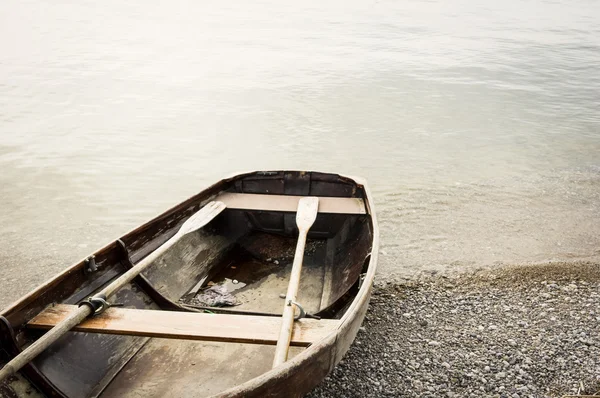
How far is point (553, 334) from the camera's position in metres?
4.48

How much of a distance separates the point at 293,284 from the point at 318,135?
9352 millimetres

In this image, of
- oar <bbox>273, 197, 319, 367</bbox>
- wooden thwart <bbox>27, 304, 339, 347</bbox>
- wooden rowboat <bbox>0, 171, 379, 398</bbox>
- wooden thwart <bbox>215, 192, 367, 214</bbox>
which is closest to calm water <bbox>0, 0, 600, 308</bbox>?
wooden thwart <bbox>215, 192, 367, 214</bbox>

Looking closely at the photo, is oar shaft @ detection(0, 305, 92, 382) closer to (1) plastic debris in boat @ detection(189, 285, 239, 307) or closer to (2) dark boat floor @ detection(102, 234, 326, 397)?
(2) dark boat floor @ detection(102, 234, 326, 397)

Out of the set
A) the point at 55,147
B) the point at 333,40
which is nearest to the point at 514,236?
the point at 55,147

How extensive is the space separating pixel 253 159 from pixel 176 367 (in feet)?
26.1

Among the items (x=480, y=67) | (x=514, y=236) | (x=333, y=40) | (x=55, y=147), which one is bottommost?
(x=514, y=236)

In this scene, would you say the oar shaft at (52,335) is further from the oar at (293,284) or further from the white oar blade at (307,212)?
the white oar blade at (307,212)

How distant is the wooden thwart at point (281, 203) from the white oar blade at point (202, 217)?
0.25m

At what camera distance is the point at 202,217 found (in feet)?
16.9

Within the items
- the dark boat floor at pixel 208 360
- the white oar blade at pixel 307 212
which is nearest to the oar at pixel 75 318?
the dark boat floor at pixel 208 360

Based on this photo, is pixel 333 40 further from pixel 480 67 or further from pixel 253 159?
pixel 253 159

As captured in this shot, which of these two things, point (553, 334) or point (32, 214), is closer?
point (553, 334)

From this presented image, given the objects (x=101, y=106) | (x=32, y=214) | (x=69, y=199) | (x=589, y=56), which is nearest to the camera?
(x=32, y=214)

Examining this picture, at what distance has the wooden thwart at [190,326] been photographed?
322cm
